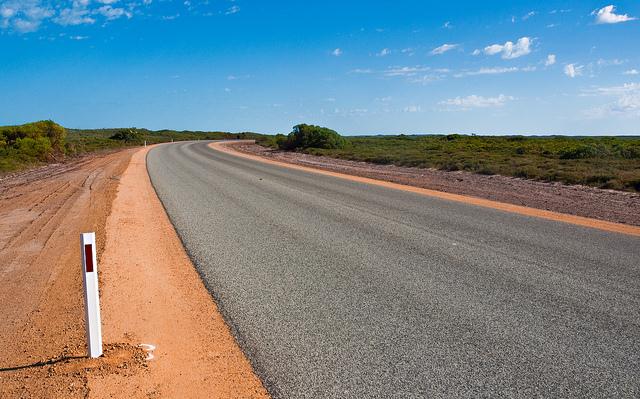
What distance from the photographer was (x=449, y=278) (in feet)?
20.1

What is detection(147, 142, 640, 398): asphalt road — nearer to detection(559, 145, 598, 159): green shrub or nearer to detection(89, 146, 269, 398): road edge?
detection(89, 146, 269, 398): road edge

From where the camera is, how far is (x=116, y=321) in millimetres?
4848

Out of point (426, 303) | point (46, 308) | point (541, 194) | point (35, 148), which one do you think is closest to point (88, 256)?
point (46, 308)

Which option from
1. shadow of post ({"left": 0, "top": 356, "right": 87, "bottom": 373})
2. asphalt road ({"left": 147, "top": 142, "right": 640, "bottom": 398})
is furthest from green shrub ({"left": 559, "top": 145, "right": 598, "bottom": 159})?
shadow of post ({"left": 0, "top": 356, "right": 87, "bottom": 373})

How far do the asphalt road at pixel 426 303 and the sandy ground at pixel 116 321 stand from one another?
301 millimetres

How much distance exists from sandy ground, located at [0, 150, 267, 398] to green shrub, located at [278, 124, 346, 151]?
126 ft

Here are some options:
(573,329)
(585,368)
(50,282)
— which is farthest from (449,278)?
(50,282)

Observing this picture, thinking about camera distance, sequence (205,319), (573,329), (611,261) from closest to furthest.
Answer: (573,329) < (205,319) < (611,261)

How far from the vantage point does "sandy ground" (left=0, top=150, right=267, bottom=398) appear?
3631mm

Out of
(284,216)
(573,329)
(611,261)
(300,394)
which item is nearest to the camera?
(300,394)

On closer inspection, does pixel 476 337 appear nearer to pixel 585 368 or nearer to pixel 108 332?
pixel 585 368

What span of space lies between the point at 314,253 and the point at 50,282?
3.60 meters

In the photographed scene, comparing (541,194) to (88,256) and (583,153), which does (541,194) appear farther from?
A: (583,153)

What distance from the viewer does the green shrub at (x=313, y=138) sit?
4791 cm
